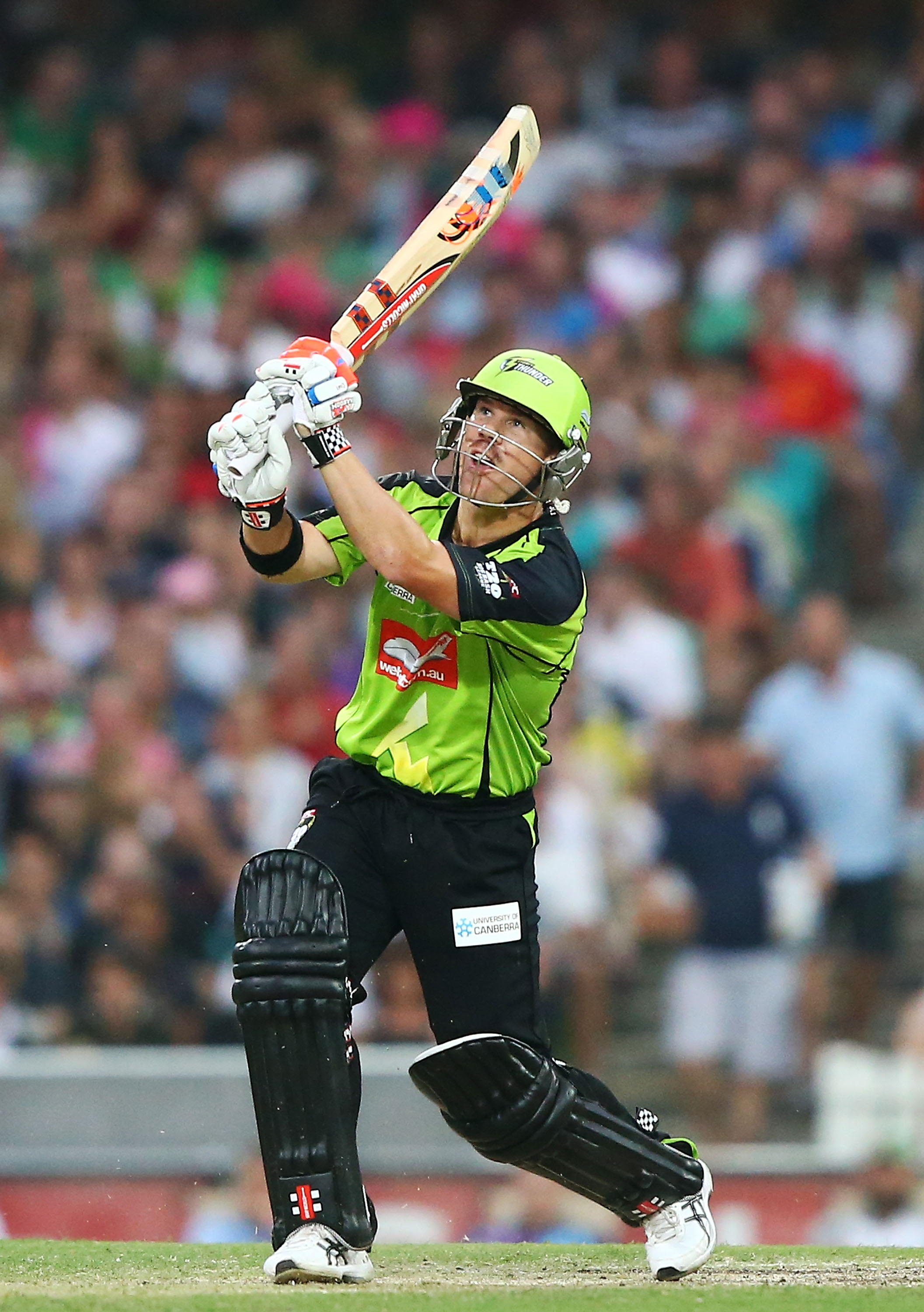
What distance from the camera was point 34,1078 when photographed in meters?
7.07

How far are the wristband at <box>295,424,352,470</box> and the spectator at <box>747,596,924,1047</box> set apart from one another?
4282mm

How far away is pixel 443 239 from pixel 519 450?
0.65 meters

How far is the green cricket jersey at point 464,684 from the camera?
4.32 meters

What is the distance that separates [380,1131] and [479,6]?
23.9 ft

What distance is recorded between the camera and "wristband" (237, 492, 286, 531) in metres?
4.23

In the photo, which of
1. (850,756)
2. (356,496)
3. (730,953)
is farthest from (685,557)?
(356,496)

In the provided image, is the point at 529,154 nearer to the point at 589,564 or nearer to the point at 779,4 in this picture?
the point at 589,564

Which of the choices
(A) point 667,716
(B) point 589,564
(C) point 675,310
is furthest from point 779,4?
(A) point 667,716

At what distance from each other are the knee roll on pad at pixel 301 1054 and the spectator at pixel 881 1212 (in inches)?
127

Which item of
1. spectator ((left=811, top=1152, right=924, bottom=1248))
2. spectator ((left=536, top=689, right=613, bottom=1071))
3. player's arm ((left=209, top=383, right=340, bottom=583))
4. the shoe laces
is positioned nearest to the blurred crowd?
spectator ((left=536, top=689, right=613, bottom=1071))

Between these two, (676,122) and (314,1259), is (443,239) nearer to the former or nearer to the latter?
(314,1259)

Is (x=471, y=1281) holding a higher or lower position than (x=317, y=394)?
lower

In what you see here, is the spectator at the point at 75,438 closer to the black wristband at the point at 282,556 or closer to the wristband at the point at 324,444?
the black wristband at the point at 282,556

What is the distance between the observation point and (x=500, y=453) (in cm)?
438
